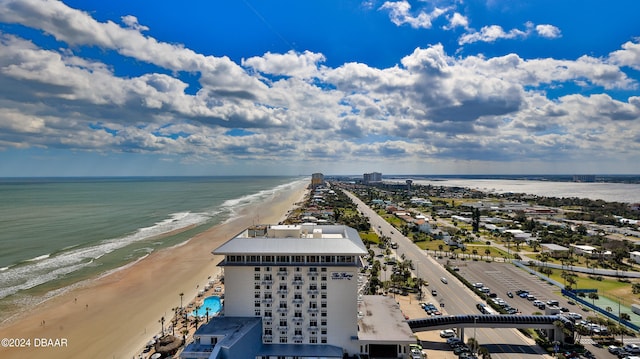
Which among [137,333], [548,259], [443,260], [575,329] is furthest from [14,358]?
[548,259]

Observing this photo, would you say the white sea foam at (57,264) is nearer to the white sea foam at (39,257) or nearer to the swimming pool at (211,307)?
the white sea foam at (39,257)

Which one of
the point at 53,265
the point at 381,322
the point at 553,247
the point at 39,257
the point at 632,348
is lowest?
the point at 632,348

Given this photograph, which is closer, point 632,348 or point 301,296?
point 301,296

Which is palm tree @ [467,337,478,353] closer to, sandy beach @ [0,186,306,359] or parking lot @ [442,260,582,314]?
parking lot @ [442,260,582,314]

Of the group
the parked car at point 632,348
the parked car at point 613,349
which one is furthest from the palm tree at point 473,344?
the parked car at point 632,348

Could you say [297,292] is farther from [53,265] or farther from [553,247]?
[553,247]

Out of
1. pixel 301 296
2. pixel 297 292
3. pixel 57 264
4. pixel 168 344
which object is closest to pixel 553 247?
pixel 301 296
